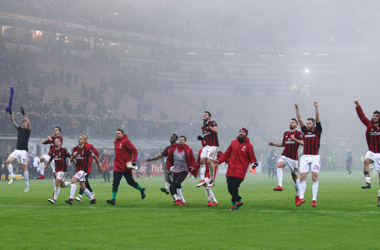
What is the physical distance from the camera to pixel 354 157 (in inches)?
2341

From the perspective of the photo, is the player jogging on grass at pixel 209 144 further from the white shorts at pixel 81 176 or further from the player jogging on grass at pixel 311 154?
the white shorts at pixel 81 176

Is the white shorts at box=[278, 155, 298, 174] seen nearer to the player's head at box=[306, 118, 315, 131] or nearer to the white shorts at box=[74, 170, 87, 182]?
the player's head at box=[306, 118, 315, 131]

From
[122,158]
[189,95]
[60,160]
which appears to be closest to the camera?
[122,158]

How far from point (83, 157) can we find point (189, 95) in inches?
2065

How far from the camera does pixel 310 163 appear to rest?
42.6ft

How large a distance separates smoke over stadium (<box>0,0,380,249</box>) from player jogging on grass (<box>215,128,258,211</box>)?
6 centimetres

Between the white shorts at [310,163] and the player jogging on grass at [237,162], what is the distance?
5.12 ft

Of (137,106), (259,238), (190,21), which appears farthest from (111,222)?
(190,21)

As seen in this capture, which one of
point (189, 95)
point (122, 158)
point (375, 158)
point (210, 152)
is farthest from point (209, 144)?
point (189, 95)

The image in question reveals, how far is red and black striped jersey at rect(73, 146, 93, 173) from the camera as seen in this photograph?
15.2 m

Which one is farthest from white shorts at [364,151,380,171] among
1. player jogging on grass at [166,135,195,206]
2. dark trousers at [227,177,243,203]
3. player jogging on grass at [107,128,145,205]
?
player jogging on grass at [107,128,145,205]

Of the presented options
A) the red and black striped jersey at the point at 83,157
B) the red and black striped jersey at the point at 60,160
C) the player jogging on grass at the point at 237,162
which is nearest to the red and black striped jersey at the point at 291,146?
the player jogging on grass at the point at 237,162

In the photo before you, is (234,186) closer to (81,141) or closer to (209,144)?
(209,144)

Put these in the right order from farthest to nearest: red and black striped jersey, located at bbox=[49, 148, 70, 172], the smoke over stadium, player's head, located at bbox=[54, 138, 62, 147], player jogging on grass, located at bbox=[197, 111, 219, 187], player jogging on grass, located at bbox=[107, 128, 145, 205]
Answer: red and black striped jersey, located at bbox=[49, 148, 70, 172] < player's head, located at bbox=[54, 138, 62, 147] < player jogging on grass, located at bbox=[107, 128, 145, 205] < the smoke over stadium < player jogging on grass, located at bbox=[197, 111, 219, 187]
